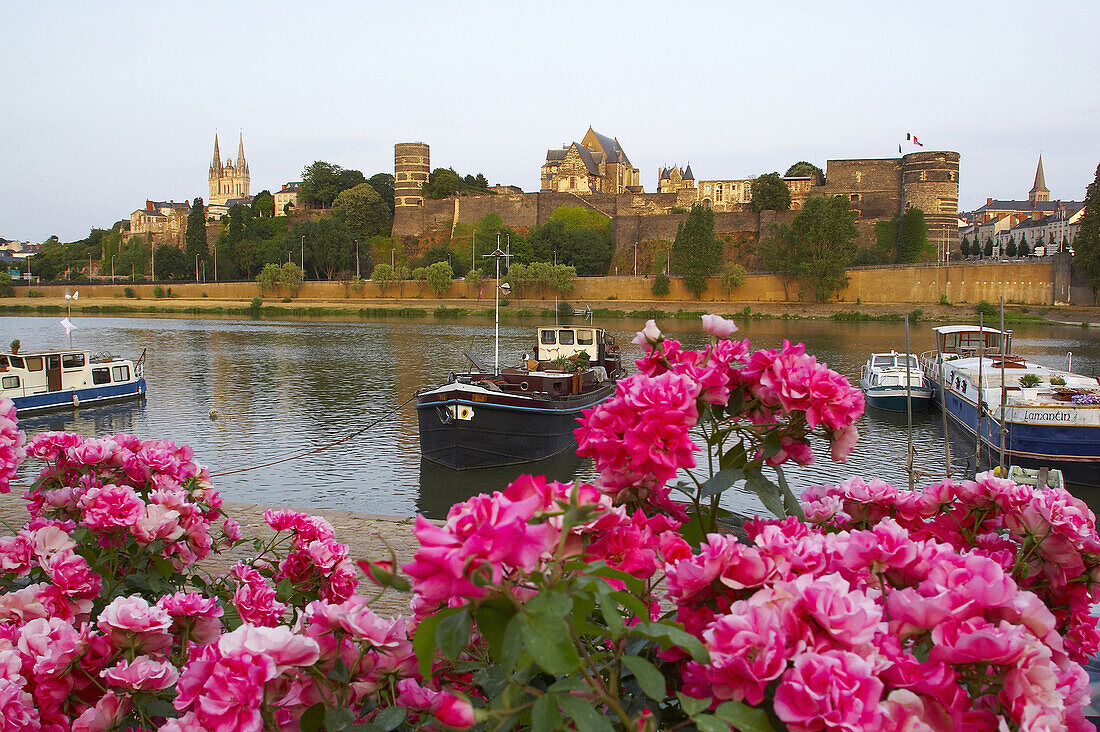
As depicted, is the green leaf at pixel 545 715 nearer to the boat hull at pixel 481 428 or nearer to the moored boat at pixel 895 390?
the boat hull at pixel 481 428

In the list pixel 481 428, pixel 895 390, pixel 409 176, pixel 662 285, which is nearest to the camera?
pixel 481 428

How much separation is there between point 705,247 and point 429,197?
2919cm

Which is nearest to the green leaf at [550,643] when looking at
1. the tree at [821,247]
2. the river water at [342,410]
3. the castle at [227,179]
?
the river water at [342,410]

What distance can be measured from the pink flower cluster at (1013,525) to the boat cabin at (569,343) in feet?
49.1

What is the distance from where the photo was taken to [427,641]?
113 centimetres

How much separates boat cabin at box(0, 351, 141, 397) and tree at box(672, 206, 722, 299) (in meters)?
40.3

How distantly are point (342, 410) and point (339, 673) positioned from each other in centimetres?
1837

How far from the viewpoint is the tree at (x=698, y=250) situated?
182ft

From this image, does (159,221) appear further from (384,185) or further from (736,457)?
(736,457)

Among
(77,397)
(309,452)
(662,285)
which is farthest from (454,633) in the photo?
(662,285)

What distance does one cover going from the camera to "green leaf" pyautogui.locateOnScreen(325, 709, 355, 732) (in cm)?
135

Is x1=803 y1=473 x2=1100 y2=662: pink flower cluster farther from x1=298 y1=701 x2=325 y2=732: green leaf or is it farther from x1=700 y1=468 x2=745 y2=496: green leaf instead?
x1=298 y1=701 x2=325 y2=732: green leaf

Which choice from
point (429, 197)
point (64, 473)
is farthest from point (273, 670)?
point (429, 197)

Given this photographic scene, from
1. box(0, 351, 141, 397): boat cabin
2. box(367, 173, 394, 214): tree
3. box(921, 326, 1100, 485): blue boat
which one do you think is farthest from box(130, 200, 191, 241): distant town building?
box(921, 326, 1100, 485): blue boat
